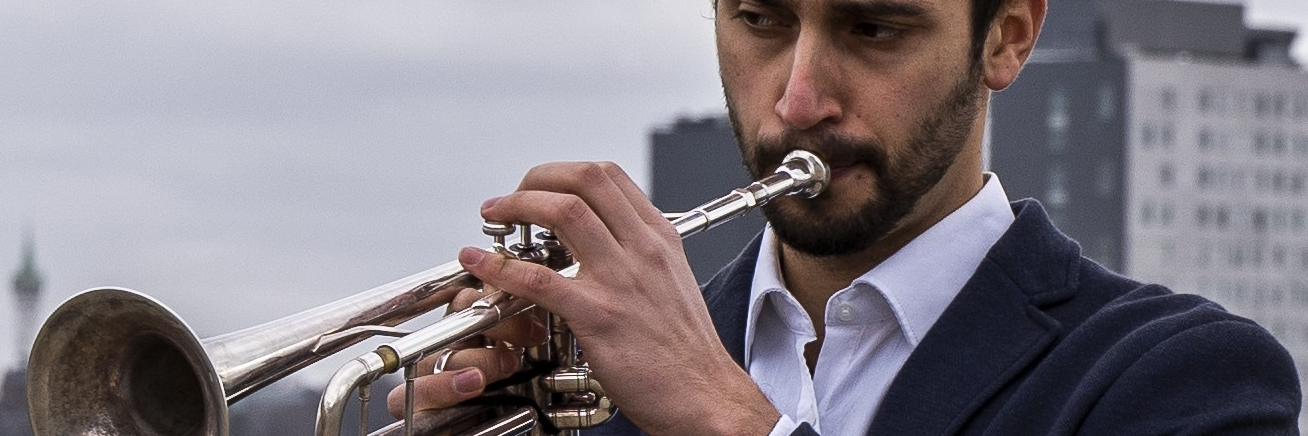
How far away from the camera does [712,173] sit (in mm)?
69062

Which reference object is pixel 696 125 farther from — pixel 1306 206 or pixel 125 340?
pixel 125 340

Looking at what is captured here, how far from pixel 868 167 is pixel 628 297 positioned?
631 millimetres

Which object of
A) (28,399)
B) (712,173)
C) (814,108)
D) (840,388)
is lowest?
(712,173)

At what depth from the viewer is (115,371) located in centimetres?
320

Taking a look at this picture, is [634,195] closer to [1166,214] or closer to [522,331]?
[522,331]

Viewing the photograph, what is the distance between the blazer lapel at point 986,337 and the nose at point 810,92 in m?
0.42

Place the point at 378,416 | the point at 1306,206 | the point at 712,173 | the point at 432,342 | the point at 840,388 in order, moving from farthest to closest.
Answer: the point at 1306,206, the point at 712,173, the point at 840,388, the point at 378,416, the point at 432,342

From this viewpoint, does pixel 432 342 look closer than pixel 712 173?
Yes

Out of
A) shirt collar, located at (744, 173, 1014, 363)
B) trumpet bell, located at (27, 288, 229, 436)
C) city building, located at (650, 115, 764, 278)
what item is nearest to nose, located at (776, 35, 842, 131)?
shirt collar, located at (744, 173, 1014, 363)

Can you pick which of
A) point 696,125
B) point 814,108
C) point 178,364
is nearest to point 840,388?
point 814,108

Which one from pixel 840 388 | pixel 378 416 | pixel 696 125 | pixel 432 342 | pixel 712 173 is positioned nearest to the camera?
pixel 432 342

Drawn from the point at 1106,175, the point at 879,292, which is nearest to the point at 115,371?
the point at 879,292

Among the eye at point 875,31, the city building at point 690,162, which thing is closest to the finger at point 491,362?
the eye at point 875,31

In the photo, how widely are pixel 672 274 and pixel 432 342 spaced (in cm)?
38
